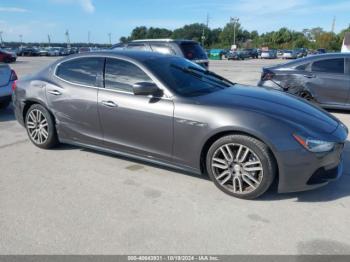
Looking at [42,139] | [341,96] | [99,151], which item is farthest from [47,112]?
[341,96]

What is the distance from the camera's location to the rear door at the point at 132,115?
3.86m

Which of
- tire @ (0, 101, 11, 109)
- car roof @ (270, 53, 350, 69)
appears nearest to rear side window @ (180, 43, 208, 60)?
car roof @ (270, 53, 350, 69)

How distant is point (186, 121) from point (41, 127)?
8.36ft

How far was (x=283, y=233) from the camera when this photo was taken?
2955mm

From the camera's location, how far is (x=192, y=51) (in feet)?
35.4

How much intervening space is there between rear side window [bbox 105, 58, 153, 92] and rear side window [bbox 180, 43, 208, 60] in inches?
247

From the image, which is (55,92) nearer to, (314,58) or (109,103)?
(109,103)

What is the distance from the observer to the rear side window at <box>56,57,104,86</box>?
446cm

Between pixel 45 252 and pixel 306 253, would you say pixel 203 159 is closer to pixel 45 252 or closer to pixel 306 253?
pixel 306 253

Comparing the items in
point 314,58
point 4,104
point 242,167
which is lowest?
point 4,104

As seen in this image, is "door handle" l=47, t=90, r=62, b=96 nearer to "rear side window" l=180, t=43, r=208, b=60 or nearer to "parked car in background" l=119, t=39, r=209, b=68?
"parked car in background" l=119, t=39, r=209, b=68

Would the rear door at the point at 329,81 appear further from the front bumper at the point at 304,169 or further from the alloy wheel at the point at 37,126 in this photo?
the alloy wheel at the point at 37,126

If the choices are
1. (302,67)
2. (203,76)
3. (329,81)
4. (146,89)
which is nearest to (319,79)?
(329,81)

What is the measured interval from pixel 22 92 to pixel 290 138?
161 inches
